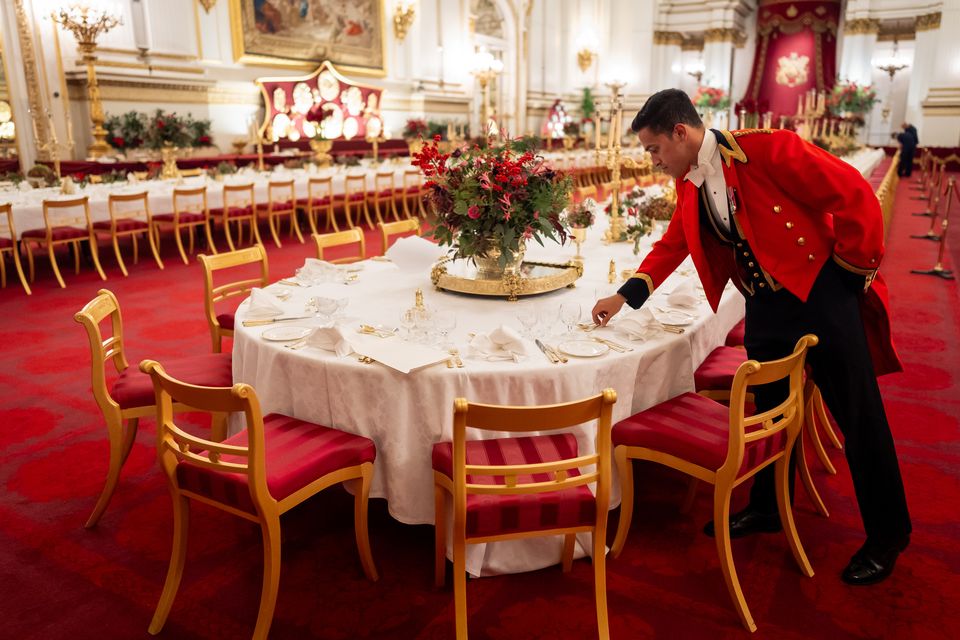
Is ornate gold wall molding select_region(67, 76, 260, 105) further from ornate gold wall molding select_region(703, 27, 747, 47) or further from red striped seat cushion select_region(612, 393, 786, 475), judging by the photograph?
ornate gold wall molding select_region(703, 27, 747, 47)

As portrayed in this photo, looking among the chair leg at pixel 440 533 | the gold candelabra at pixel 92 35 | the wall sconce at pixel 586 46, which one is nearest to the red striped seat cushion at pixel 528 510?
the chair leg at pixel 440 533

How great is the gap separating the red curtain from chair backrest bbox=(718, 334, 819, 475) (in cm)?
2097

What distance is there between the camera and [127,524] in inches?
108

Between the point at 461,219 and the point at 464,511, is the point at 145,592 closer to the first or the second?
the point at 464,511

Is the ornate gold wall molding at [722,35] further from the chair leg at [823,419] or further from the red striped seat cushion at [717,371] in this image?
the red striped seat cushion at [717,371]

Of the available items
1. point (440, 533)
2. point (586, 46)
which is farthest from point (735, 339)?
point (586, 46)

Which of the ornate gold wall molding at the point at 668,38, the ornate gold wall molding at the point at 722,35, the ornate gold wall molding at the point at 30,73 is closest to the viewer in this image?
the ornate gold wall molding at the point at 30,73

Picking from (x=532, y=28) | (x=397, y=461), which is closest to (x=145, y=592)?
(x=397, y=461)

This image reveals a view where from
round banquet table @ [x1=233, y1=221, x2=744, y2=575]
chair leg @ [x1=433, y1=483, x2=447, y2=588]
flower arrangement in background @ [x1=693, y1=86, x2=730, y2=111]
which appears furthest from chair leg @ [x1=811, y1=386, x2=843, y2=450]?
flower arrangement in background @ [x1=693, y1=86, x2=730, y2=111]

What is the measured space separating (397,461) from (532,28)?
18.5 meters

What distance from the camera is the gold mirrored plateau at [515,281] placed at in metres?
3.10

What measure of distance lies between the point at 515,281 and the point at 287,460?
132cm

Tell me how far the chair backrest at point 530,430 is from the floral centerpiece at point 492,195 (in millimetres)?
1242

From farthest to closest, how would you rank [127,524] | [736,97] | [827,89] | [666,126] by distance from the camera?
[736,97] → [827,89] → [127,524] → [666,126]
